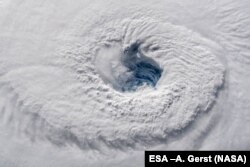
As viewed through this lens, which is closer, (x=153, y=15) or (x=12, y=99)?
(x=12, y=99)

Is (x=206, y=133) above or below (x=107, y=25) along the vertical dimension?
below

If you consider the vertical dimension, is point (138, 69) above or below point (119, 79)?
above

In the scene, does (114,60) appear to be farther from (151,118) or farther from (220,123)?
(220,123)

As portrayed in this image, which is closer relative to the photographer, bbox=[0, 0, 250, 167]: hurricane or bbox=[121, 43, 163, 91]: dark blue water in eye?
bbox=[0, 0, 250, 167]: hurricane

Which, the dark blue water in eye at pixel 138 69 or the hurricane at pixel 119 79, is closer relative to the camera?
the hurricane at pixel 119 79

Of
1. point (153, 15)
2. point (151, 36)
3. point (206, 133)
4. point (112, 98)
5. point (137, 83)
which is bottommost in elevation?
point (206, 133)

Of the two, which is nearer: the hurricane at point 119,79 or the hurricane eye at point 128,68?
the hurricane at point 119,79

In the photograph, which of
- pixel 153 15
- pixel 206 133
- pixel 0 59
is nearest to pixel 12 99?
pixel 0 59

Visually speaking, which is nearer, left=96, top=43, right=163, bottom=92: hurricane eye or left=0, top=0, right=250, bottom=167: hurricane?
left=0, top=0, right=250, bottom=167: hurricane
